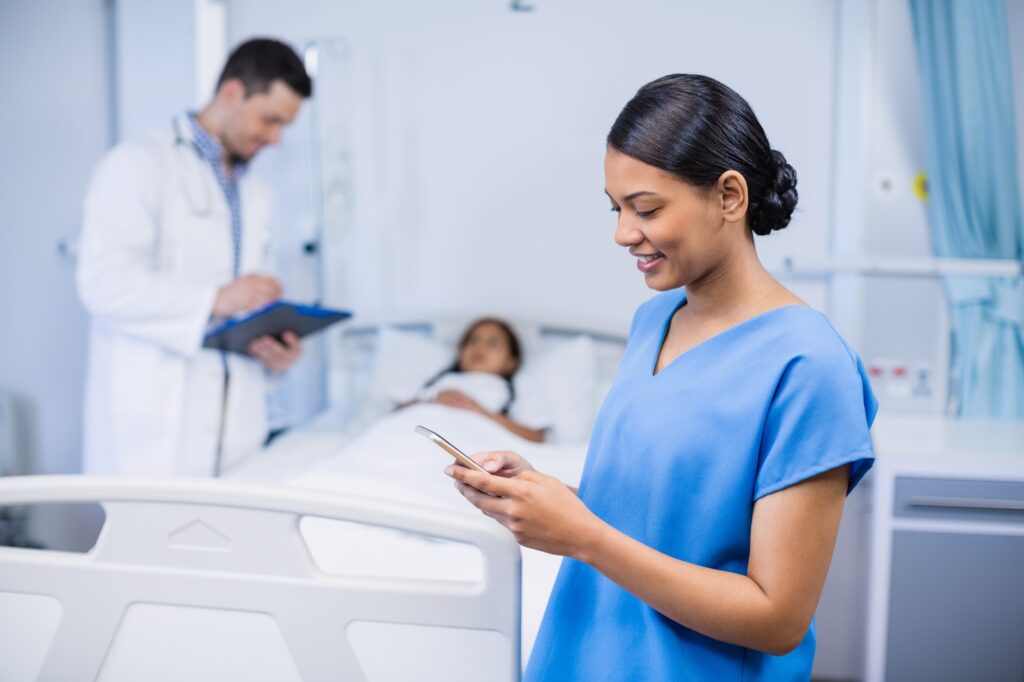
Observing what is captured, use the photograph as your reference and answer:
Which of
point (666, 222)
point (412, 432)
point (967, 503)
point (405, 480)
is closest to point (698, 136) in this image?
point (666, 222)

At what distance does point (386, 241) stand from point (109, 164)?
2.61ft

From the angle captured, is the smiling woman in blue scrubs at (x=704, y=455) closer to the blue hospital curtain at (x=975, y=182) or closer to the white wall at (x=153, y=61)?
the blue hospital curtain at (x=975, y=182)

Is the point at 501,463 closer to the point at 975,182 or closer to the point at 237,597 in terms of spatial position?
the point at 237,597

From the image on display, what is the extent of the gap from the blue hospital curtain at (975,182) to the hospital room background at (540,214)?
0.01m

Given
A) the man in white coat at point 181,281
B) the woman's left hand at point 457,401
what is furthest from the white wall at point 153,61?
the woman's left hand at point 457,401

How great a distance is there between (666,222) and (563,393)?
4.86 feet

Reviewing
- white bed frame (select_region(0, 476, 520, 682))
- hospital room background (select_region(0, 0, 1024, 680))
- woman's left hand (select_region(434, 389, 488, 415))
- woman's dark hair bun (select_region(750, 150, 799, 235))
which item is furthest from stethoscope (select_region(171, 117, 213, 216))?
woman's dark hair bun (select_region(750, 150, 799, 235))

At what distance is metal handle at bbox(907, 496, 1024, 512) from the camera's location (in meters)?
1.78

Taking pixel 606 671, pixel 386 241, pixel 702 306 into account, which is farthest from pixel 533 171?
pixel 606 671

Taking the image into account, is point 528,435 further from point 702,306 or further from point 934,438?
point 702,306

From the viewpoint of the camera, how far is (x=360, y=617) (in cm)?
91

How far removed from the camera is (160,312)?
1.89 metres

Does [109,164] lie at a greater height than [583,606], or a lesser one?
greater

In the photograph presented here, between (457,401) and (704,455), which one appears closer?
(704,455)
